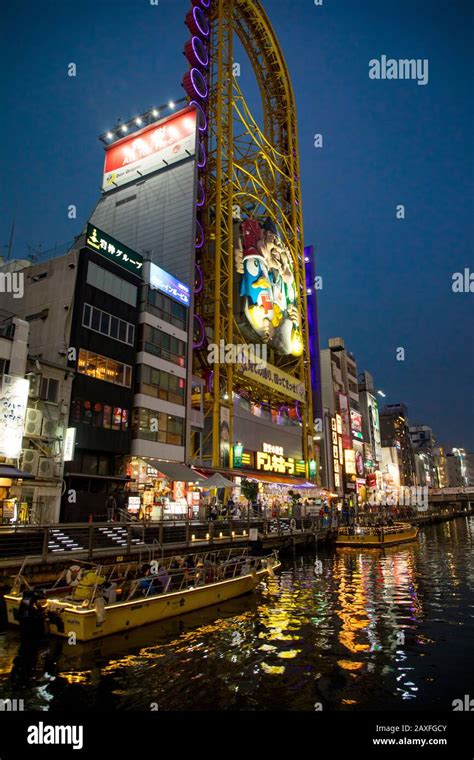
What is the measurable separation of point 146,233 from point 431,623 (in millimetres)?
47029

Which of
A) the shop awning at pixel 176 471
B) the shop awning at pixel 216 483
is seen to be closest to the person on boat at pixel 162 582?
the shop awning at pixel 176 471

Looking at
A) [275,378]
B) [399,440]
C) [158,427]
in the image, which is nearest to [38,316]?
[158,427]

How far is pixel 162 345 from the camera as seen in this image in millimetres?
40938

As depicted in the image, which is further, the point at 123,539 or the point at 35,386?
the point at 35,386

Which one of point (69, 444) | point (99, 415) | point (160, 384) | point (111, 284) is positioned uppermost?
point (111, 284)

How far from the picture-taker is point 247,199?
65188 millimetres

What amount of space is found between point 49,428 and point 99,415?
469 centimetres

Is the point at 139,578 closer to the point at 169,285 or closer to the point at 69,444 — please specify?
the point at 69,444

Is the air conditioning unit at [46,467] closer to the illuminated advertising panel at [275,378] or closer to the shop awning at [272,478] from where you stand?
the shop awning at [272,478]

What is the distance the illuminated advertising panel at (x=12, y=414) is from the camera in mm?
25359

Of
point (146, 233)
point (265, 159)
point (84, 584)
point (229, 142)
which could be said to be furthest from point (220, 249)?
point (84, 584)

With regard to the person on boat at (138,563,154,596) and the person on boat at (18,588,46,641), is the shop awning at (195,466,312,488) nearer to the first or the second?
the person on boat at (138,563,154,596)

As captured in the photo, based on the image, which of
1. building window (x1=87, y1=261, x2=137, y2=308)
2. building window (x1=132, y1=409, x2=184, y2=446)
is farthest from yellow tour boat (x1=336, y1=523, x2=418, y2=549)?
building window (x1=87, y1=261, x2=137, y2=308)

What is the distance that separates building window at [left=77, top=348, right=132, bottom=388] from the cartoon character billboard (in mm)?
22317
